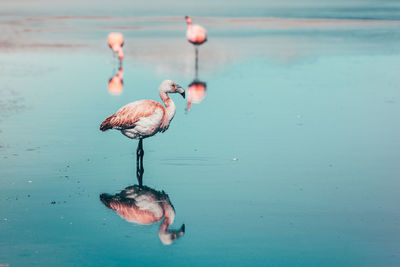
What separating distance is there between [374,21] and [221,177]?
101 ft

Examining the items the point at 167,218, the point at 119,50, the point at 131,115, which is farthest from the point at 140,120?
the point at 119,50

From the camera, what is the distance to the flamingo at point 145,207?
8.02m

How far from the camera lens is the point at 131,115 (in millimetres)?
10906

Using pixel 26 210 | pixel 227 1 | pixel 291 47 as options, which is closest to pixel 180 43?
pixel 291 47

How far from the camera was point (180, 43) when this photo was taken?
2950 cm

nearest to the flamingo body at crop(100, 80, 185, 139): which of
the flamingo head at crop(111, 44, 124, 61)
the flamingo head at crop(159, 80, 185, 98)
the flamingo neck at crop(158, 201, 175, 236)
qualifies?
the flamingo head at crop(159, 80, 185, 98)

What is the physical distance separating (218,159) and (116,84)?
7929mm

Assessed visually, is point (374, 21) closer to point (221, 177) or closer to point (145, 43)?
point (145, 43)

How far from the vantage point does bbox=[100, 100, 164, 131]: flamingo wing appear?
10.9m

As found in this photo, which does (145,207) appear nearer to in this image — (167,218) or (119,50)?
(167,218)

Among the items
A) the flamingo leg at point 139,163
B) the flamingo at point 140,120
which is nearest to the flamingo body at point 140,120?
the flamingo at point 140,120

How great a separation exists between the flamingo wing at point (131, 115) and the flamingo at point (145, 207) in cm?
134

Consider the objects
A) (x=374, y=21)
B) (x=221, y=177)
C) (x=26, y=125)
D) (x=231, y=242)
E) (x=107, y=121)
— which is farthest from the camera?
(x=374, y=21)

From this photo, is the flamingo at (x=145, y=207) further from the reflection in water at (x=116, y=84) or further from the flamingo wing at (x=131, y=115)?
the reflection in water at (x=116, y=84)
